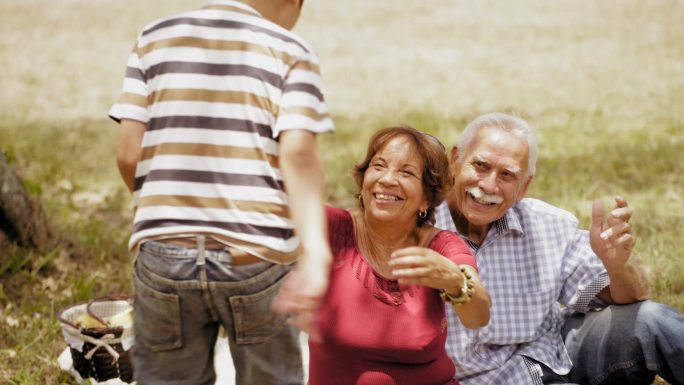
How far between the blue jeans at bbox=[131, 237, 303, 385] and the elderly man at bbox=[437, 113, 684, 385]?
1.03m

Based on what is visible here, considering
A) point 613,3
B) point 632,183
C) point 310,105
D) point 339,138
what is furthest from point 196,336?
point 613,3

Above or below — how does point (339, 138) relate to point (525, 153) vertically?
below

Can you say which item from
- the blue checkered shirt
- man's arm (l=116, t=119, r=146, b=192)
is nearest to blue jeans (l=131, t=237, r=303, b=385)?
man's arm (l=116, t=119, r=146, b=192)

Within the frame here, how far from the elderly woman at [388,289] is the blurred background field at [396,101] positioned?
1.38m

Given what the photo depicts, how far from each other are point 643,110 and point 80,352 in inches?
242

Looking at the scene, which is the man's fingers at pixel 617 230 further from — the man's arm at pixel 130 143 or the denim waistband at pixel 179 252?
the man's arm at pixel 130 143

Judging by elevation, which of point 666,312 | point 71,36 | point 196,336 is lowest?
point 71,36

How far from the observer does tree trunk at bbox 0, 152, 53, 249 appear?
4711 mm

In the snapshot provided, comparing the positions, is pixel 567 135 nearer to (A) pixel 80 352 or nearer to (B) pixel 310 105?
(A) pixel 80 352

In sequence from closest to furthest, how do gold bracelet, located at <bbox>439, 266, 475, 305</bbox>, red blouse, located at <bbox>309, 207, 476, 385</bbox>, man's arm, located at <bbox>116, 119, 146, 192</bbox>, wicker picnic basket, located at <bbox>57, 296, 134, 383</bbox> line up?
man's arm, located at <bbox>116, 119, 146, 192</bbox> → gold bracelet, located at <bbox>439, 266, 475, 305</bbox> → red blouse, located at <bbox>309, 207, 476, 385</bbox> → wicker picnic basket, located at <bbox>57, 296, 134, 383</bbox>

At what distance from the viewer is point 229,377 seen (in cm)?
375

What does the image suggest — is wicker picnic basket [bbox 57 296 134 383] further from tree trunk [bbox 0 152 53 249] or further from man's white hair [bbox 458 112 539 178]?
man's white hair [bbox 458 112 539 178]

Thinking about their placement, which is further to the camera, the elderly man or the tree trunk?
the tree trunk

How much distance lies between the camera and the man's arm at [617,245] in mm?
2975
